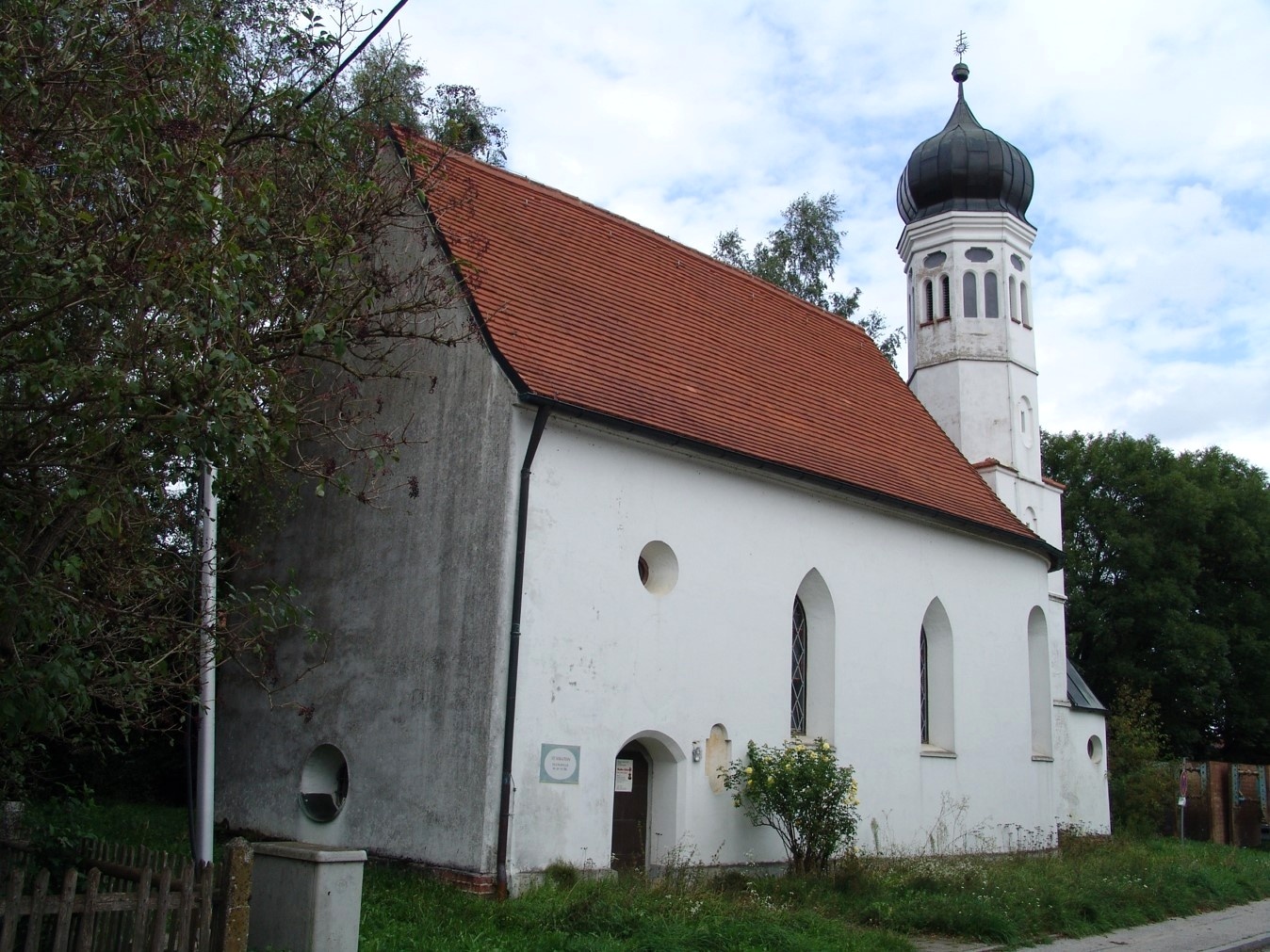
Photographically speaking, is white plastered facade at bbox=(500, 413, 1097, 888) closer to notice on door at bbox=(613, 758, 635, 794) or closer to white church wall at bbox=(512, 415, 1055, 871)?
white church wall at bbox=(512, 415, 1055, 871)

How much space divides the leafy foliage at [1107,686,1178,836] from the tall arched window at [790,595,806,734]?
1012 cm

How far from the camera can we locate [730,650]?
13508 mm

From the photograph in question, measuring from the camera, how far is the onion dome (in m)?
22.6

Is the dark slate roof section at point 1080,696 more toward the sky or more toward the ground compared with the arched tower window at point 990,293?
more toward the ground

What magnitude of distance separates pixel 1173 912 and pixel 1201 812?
41.8 ft

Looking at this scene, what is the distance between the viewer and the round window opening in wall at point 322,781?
13.0m

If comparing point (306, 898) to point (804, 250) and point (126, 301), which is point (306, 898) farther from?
point (804, 250)

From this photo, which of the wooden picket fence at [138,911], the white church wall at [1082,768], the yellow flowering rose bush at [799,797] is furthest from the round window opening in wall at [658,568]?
the white church wall at [1082,768]

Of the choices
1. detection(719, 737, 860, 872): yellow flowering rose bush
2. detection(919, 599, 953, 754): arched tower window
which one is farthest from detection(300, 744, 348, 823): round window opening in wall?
detection(919, 599, 953, 754): arched tower window

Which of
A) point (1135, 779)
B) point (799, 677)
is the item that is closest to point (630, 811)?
point (799, 677)

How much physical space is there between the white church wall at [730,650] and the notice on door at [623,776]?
42 centimetres

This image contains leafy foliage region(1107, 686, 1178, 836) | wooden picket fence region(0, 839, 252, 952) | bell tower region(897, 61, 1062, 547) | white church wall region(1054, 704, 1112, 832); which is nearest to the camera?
wooden picket fence region(0, 839, 252, 952)

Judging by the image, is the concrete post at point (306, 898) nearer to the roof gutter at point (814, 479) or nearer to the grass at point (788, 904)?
the grass at point (788, 904)

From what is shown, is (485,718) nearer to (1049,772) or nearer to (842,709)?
(842,709)
